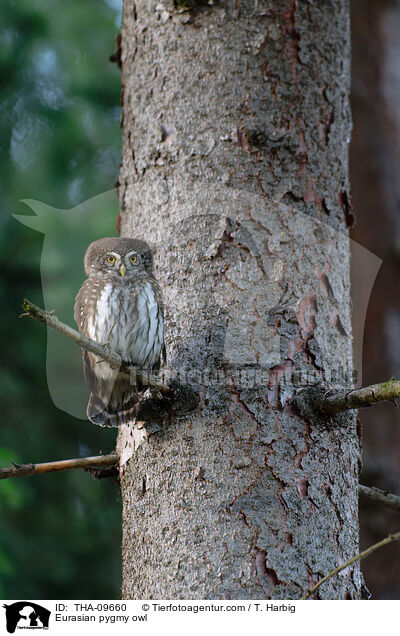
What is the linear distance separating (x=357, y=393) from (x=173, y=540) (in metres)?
0.54

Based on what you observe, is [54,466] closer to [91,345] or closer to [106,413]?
[106,413]

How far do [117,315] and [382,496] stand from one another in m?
0.95

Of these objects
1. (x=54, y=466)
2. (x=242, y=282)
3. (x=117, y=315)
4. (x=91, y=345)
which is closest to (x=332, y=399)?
(x=242, y=282)

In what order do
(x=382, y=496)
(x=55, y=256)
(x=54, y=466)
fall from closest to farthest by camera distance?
(x=54, y=466)
(x=382, y=496)
(x=55, y=256)

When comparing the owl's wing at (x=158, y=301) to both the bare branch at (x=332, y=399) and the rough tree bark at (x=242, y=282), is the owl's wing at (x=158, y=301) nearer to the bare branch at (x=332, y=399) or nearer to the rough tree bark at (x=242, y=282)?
the rough tree bark at (x=242, y=282)

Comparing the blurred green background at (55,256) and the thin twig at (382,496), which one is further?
the blurred green background at (55,256)

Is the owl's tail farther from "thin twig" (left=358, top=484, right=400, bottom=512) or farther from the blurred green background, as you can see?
the blurred green background

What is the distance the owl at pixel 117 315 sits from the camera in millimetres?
1823

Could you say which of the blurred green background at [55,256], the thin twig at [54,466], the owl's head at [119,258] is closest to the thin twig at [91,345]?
the thin twig at [54,466]

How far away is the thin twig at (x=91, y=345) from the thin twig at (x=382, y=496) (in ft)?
2.13
